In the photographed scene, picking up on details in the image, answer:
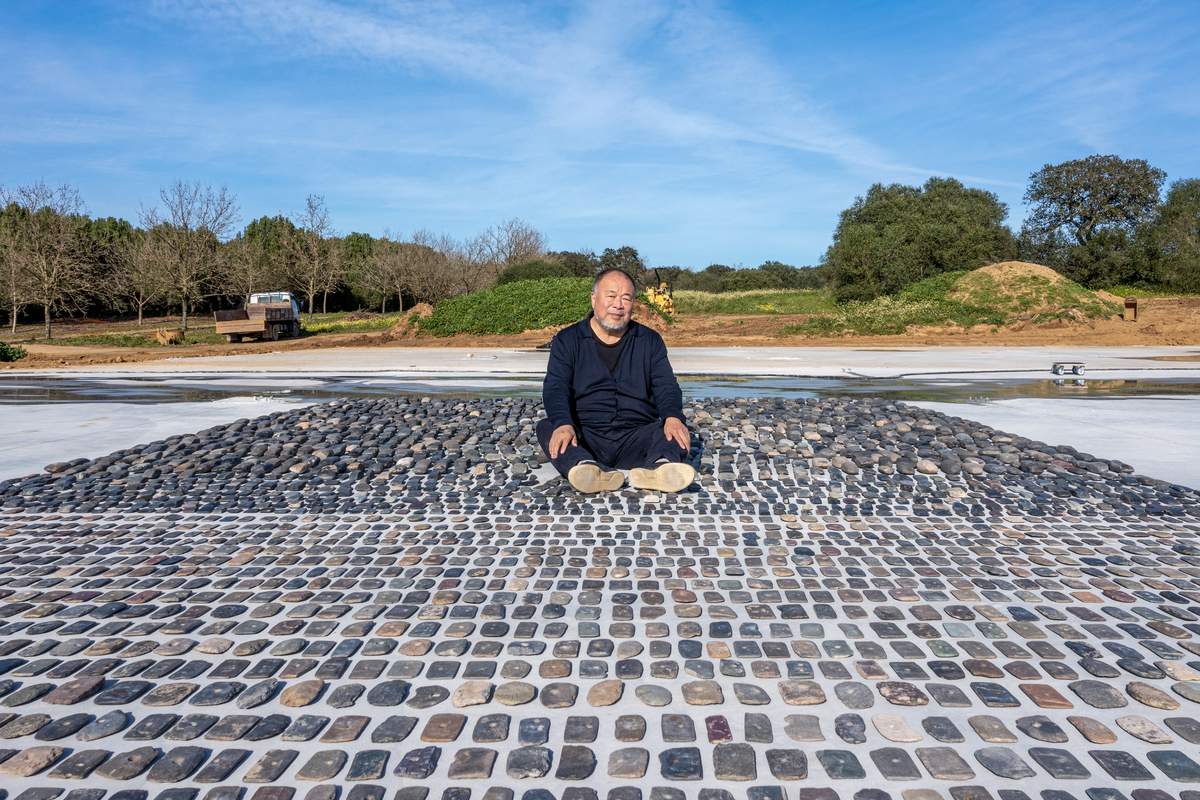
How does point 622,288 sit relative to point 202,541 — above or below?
above

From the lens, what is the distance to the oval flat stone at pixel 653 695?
2.39 m

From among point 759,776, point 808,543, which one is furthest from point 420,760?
point 808,543

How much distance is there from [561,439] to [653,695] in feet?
8.01

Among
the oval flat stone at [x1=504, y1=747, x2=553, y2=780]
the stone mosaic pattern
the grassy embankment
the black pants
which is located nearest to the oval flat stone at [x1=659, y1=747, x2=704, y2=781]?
the stone mosaic pattern

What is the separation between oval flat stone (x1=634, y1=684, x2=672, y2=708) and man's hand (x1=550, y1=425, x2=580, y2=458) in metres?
2.37

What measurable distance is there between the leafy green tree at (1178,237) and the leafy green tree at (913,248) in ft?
20.9

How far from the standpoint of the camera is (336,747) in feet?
7.09

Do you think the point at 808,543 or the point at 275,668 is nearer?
the point at 275,668

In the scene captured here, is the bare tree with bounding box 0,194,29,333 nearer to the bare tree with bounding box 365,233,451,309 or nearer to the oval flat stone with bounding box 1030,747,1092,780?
the bare tree with bounding box 365,233,451,309

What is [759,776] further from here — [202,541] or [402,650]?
[202,541]

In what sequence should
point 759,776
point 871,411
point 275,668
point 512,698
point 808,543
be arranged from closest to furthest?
1. point 759,776
2. point 512,698
3. point 275,668
4. point 808,543
5. point 871,411

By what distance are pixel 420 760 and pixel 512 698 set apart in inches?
15.5

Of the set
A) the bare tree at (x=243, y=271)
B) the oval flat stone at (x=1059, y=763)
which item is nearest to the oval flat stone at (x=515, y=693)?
the oval flat stone at (x=1059, y=763)

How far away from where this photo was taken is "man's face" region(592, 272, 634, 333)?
15.9ft
